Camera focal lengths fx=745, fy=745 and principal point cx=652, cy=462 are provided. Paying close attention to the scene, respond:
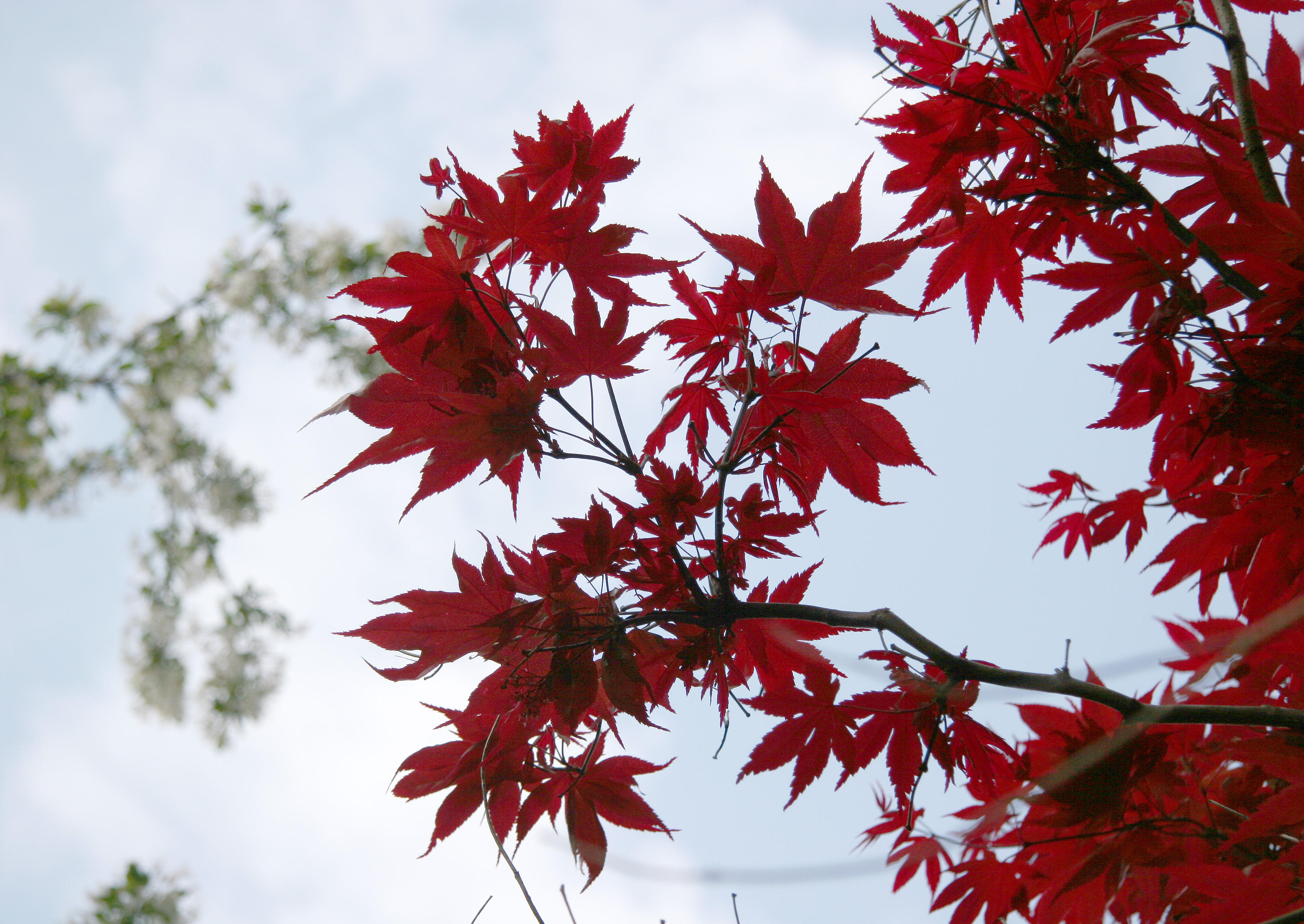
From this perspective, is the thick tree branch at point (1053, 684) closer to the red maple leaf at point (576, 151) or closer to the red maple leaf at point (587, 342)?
the red maple leaf at point (587, 342)

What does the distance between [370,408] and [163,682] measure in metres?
3.00

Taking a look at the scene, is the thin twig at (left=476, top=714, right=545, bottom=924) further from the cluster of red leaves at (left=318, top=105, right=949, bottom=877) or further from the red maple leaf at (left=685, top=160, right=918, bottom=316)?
the red maple leaf at (left=685, top=160, right=918, bottom=316)

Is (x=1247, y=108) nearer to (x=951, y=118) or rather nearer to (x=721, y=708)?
(x=951, y=118)

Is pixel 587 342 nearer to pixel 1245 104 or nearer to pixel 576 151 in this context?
pixel 576 151

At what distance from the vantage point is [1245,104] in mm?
758

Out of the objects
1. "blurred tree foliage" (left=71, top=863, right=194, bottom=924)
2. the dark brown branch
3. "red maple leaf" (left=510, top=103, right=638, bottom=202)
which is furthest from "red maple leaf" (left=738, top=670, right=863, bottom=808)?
"blurred tree foliage" (left=71, top=863, right=194, bottom=924)

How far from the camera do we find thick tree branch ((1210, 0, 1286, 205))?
28.8 inches

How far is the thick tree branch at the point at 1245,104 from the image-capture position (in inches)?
28.8

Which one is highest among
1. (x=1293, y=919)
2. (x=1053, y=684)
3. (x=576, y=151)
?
(x=576, y=151)

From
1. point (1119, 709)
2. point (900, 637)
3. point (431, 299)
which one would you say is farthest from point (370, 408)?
point (1119, 709)

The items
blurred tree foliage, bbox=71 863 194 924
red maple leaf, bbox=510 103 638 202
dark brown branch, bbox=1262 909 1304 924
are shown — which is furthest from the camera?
blurred tree foliage, bbox=71 863 194 924

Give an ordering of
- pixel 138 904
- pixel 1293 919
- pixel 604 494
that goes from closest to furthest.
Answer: pixel 1293 919 → pixel 604 494 → pixel 138 904

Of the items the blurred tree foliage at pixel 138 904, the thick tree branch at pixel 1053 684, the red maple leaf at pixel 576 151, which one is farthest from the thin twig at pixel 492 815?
the blurred tree foliage at pixel 138 904

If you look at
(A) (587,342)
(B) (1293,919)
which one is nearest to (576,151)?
(A) (587,342)
